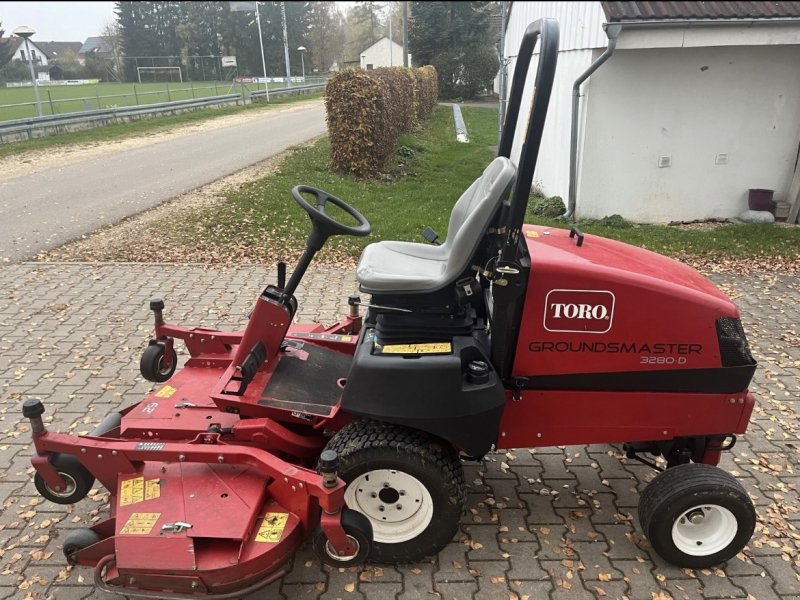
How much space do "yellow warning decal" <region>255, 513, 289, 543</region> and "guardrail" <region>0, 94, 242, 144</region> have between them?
17255mm

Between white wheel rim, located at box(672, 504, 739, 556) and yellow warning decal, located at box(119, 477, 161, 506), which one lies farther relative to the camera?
white wheel rim, located at box(672, 504, 739, 556)

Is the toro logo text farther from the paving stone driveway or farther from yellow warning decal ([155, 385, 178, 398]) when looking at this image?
yellow warning decal ([155, 385, 178, 398])

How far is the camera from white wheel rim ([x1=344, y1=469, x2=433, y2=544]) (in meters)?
2.74

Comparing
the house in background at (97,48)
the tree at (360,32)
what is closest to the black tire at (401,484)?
the house in background at (97,48)

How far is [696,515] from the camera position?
2816 mm

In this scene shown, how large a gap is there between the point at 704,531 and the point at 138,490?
2612mm

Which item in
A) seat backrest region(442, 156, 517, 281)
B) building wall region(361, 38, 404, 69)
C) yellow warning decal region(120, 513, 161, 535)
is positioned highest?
building wall region(361, 38, 404, 69)

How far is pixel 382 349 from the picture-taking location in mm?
2760

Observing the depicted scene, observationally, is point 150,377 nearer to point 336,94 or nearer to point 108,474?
point 108,474

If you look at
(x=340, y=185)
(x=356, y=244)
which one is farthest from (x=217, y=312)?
(x=340, y=185)

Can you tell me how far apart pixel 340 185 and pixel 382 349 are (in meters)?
8.90

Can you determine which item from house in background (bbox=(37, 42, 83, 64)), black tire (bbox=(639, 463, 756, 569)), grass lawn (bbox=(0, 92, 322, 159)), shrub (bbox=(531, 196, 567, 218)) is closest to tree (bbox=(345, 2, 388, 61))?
house in background (bbox=(37, 42, 83, 64))

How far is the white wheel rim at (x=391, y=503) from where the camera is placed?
108 inches

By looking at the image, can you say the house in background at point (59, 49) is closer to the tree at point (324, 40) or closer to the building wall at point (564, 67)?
the tree at point (324, 40)
